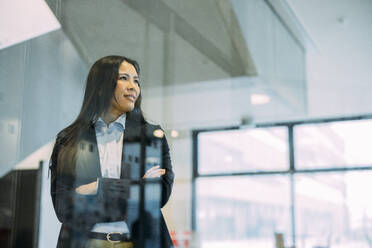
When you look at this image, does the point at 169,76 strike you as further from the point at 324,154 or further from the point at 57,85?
the point at 324,154

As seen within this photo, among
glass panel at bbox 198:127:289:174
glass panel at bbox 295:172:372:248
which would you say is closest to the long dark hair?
glass panel at bbox 198:127:289:174

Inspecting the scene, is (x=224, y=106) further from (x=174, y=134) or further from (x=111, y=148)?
(x=111, y=148)

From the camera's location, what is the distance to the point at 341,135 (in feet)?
11.9

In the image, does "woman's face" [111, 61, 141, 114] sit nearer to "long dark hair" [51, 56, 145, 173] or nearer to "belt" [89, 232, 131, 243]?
"long dark hair" [51, 56, 145, 173]

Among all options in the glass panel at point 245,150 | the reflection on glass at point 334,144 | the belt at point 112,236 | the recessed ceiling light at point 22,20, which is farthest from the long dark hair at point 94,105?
the reflection on glass at point 334,144

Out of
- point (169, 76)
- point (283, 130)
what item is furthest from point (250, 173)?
point (169, 76)

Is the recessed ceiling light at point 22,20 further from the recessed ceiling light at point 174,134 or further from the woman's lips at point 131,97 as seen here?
the recessed ceiling light at point 174,134

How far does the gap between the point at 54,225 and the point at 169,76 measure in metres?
0.87

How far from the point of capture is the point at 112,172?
2.03 metres

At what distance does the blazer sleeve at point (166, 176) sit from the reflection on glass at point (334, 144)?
170 centimetres

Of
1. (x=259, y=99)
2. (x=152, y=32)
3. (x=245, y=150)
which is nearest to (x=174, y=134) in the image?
(x=152, y=32)

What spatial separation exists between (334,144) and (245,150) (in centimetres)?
73

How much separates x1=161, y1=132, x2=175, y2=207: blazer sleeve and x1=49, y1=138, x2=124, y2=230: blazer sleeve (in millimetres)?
198

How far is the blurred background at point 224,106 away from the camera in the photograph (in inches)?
89.0
